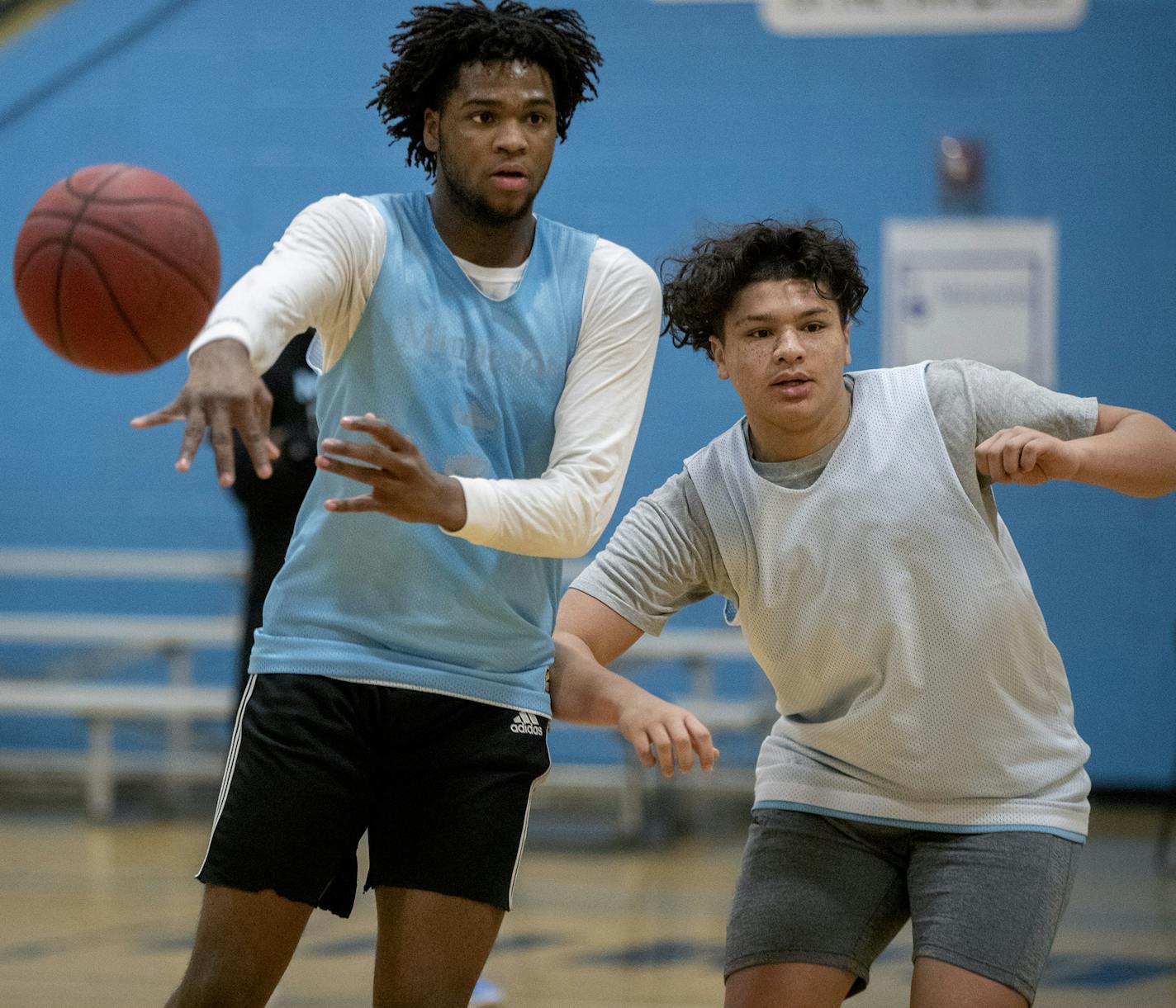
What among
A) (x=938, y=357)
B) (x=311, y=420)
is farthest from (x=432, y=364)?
(x=938, y=357)

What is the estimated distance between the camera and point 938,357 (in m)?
6.38

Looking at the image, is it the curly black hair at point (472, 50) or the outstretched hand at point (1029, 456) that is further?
the curly black hair at point (472, 50)

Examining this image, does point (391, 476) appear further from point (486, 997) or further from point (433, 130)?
point (486, 997)

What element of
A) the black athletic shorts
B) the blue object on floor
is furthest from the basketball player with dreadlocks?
the blue object on floor

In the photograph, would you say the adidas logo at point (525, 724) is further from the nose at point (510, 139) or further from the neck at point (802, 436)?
the nose at point (510, 139)

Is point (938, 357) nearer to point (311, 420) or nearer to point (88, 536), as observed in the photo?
point (311, 420)

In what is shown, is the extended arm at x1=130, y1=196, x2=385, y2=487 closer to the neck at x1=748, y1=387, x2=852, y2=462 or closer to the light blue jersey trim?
the neck at x1=748, y1=387, x2=852, y2=462

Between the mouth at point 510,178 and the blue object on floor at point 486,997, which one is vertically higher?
the mouth at point 510,178

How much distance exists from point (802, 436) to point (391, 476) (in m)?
0.70

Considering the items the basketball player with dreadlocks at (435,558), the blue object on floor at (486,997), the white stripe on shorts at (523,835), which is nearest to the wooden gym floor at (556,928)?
the blue object on floor at (486,997)

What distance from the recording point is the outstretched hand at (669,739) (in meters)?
2.04

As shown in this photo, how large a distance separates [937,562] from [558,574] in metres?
0.59

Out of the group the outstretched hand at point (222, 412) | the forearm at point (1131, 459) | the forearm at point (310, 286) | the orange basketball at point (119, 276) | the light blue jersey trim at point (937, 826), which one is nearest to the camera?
the outstretched hand at point (222, 412)

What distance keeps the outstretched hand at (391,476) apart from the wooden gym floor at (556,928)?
2.18 m
